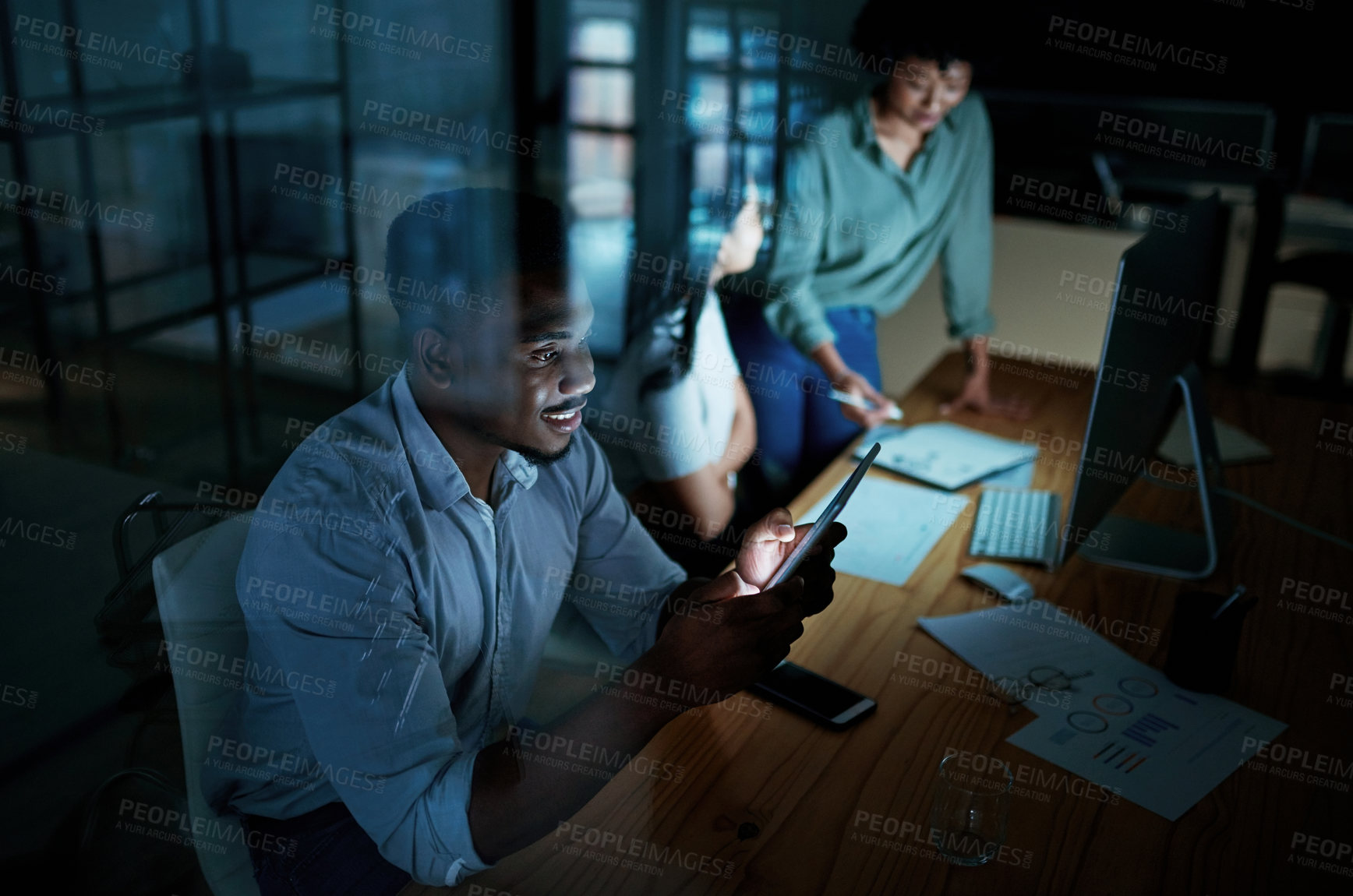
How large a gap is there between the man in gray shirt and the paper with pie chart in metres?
0.31

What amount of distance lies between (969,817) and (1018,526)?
2.58 feet

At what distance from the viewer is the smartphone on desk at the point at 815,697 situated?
4.32 feet

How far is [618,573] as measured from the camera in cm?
148

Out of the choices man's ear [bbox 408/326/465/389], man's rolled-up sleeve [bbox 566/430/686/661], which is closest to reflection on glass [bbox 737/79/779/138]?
man's rolled-up sleeve [bbox 566/430/686/661]

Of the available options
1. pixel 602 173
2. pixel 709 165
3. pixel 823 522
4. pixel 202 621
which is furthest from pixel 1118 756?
pixel 602 173

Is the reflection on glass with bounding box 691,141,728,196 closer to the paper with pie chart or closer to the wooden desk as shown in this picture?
the wooden desk

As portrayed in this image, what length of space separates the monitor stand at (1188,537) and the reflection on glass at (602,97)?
2217 mm

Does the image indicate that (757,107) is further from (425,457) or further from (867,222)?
(425,457)

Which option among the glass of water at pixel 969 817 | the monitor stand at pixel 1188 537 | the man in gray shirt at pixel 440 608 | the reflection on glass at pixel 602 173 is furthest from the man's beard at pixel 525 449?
the reflection on glass at pixel 602 173

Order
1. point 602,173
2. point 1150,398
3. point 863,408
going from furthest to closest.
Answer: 1. point 602,173
2. point 863,408
3. point 1150,398

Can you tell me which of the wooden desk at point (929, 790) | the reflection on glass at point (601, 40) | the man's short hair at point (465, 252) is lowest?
the wooden desk at point (929, 790)

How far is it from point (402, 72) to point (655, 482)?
5.01ft

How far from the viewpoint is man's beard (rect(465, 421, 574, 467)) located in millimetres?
1186

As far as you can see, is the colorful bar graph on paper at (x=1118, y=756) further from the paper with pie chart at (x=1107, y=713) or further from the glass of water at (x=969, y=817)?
the glass of water at (x=969, y=817)
